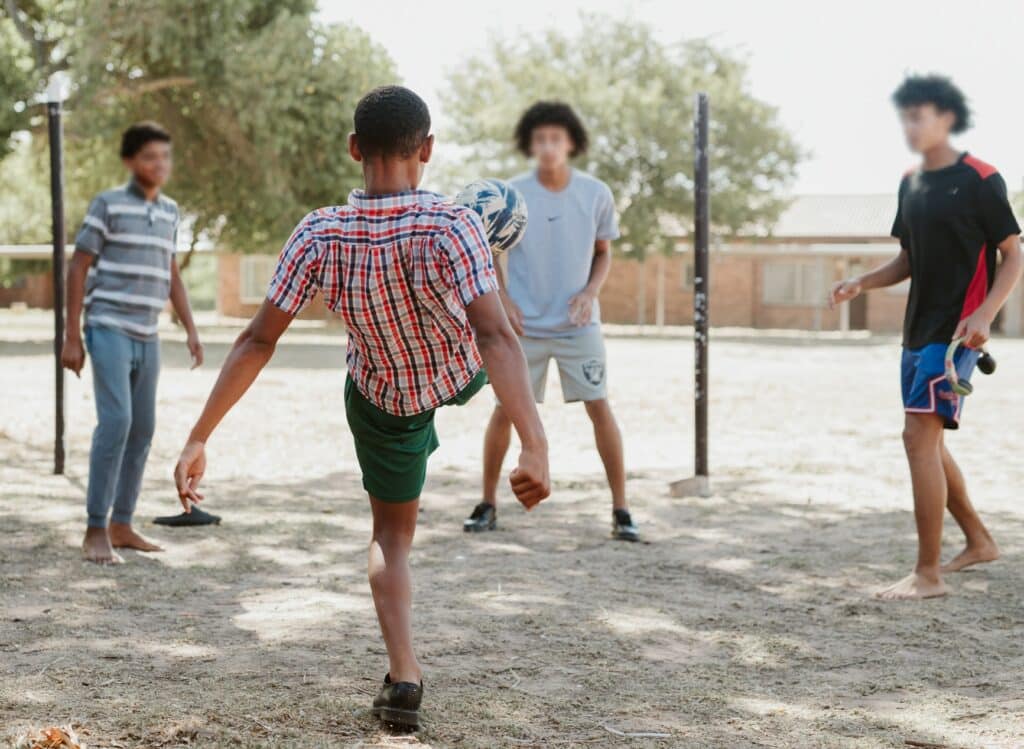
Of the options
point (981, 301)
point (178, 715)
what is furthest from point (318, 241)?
point (981, 301)

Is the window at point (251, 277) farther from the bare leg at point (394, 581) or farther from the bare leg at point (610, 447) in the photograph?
the bare leg at point (394, 581)

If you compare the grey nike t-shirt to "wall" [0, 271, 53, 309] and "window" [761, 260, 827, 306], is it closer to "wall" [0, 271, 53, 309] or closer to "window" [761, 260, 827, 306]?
"window" [761, 260, 827, 306]

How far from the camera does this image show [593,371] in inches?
253

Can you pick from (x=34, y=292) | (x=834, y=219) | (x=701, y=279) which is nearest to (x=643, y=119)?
(x=834, y=219)

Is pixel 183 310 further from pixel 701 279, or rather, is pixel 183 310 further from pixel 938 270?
pixel 938 270

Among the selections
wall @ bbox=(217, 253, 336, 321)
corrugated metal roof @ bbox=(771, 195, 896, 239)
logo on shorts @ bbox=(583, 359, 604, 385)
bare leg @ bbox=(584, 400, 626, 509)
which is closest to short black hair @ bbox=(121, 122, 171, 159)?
logo on shorts @ bbox=(583, 359, 604, 385)

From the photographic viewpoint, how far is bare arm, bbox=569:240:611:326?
6.31 metres

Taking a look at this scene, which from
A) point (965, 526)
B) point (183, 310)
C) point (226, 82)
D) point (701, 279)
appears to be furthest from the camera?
point (226, 82)

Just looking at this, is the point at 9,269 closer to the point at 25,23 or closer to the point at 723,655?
the point at 25,23

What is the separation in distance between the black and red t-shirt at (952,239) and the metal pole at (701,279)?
8.53ft

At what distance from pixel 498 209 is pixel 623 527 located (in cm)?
205

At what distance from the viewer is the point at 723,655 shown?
14.0ft

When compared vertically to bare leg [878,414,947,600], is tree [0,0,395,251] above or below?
above

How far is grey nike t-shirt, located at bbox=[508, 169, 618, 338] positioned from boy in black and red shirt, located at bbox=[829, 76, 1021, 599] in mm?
1706
